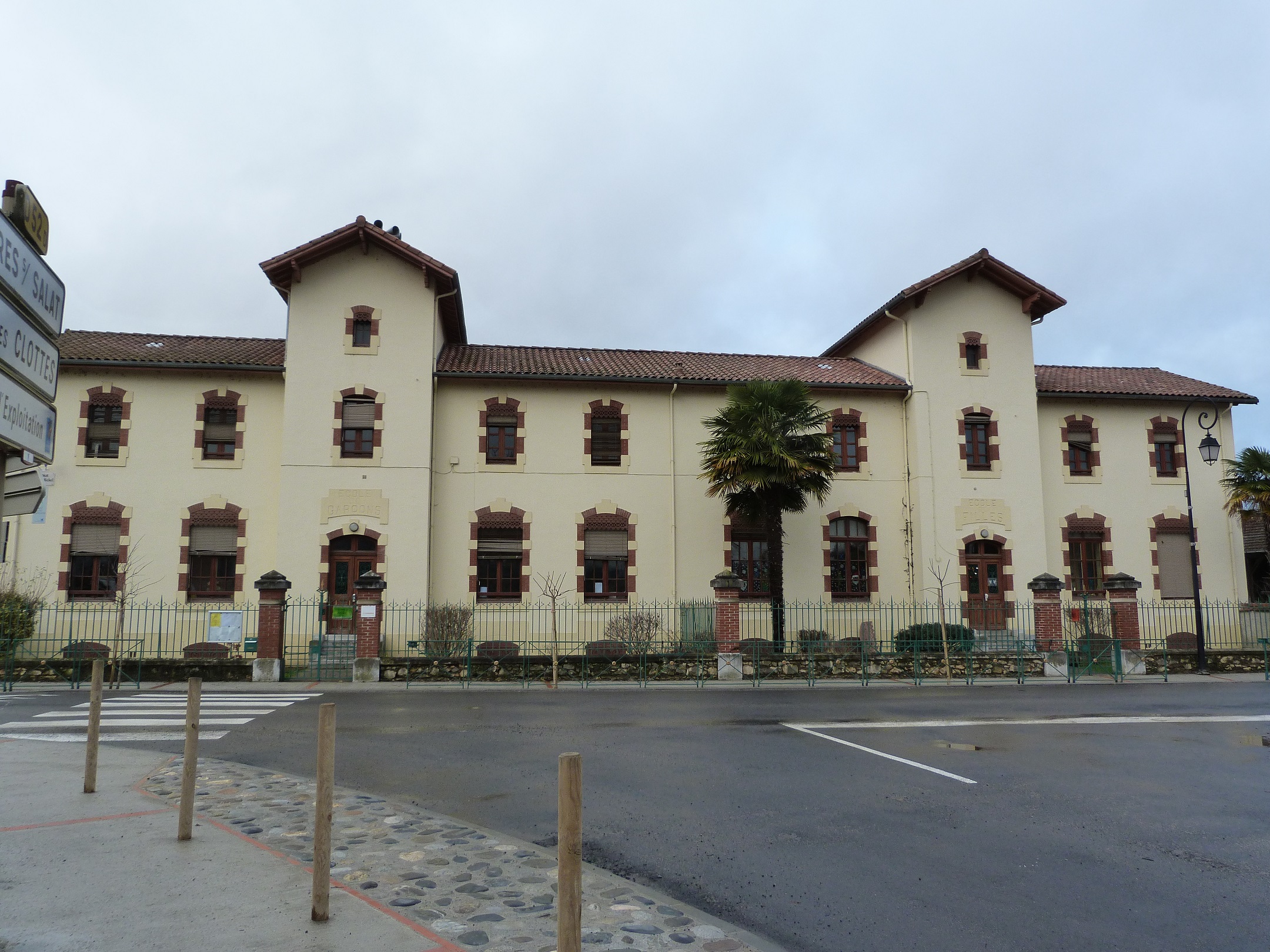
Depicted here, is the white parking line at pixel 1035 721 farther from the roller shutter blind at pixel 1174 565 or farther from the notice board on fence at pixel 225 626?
the roller shutter blind at pixel 1174 565

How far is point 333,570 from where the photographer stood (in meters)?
23.3

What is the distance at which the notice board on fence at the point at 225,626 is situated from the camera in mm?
19953

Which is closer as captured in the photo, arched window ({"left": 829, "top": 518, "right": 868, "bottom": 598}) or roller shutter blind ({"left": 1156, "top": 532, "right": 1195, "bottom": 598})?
arched window ({"left": 829, "top": 518, "right": 868, "bottom": 598})

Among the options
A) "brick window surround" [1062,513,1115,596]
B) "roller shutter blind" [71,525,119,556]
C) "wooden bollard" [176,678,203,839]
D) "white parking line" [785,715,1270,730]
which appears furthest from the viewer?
"brick window surround" [1062,513,1115,596]

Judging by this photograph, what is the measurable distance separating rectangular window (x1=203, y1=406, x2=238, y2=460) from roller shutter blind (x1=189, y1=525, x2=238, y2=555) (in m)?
2.00

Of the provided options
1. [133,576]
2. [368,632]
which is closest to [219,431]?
[133,576]

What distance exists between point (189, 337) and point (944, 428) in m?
23.3

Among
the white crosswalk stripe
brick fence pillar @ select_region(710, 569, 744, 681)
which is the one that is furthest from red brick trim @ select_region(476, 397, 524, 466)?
the white crosswalk stripe

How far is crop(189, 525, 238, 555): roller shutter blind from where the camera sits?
2378cm

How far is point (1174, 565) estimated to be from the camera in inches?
1064

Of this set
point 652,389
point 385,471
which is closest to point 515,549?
point 385,471

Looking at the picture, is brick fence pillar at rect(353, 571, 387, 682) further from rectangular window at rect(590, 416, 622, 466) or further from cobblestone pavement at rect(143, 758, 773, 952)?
cobblestone pavement at rect(143, 758, 773, 952)

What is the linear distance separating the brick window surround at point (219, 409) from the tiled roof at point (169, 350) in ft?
3.04

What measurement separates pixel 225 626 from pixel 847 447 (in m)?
17.9
